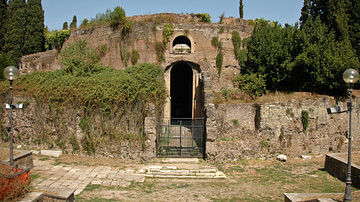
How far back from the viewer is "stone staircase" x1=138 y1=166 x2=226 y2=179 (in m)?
11.8

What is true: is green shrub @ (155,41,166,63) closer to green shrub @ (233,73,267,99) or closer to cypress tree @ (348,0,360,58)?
green shrub @ (233,73,267,99)

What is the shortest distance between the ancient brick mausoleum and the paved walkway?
1.94 meters

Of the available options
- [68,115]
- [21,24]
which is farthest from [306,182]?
[21,24]

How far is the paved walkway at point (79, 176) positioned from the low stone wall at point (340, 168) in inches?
279

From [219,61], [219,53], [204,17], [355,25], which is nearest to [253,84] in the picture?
[219,61]

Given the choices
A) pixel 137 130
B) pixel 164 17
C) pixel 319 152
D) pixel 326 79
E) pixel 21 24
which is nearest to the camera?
pixel 137 130

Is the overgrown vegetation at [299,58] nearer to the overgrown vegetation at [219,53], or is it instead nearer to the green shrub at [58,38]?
the overgrown vegetation at [219,53]

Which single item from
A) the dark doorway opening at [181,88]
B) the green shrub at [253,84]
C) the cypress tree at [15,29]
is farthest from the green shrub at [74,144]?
the cypress tree at [15,29]

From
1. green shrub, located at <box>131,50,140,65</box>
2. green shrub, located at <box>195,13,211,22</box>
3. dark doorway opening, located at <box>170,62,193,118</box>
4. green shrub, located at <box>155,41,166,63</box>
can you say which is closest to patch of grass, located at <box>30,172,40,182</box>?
green shrub, located at <box>131,50,140,65</box>

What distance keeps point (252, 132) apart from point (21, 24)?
22.3 m

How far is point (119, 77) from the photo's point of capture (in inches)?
582

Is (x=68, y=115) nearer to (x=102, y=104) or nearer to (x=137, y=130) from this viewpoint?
(x=102, y=104)

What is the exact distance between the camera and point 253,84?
19.1 m

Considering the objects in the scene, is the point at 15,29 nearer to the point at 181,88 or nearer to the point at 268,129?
the point at 181,88
